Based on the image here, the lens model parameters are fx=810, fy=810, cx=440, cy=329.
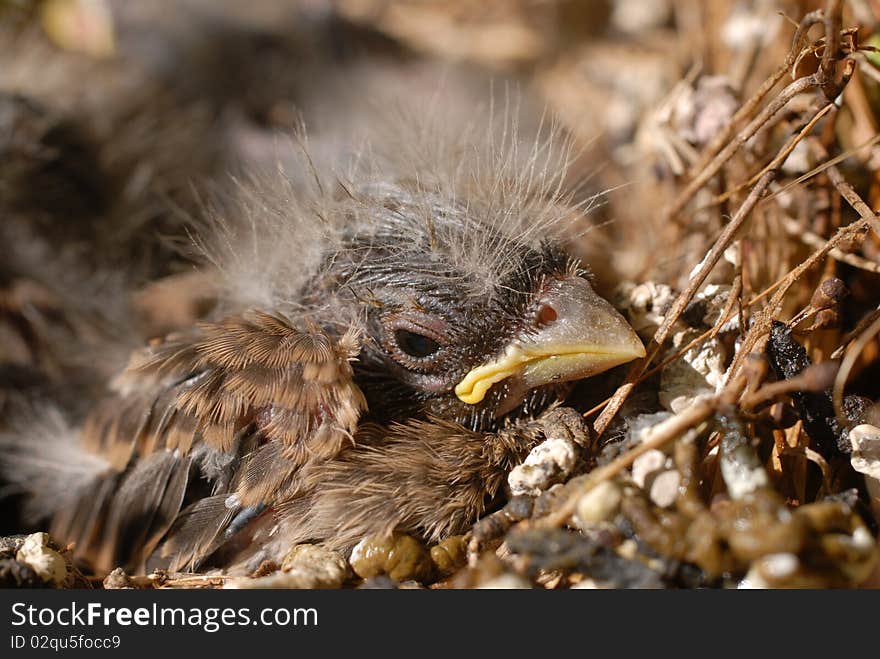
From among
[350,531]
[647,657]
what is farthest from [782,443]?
[350,531]

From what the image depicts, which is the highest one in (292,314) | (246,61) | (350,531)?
(246,61)

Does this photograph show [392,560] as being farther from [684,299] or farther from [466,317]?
[684,299]

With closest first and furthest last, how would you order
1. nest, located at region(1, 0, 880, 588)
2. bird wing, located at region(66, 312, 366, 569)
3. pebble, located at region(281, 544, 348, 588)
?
nest, located at region(1, 0, 880, 588), pebble, located at region(281, 544, 348, 588), bird wing, located at region(66, 312, 366, 569)

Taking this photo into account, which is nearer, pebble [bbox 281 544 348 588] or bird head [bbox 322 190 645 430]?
pebble [bbox 281 544 348 588]

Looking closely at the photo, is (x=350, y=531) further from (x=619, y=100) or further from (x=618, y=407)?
(x=619, y=100)

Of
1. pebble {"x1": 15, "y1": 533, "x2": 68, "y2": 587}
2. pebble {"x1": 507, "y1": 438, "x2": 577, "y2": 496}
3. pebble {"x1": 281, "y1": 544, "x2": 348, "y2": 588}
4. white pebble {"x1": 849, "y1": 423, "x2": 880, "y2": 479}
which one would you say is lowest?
pebble {"x1": 15, "y1": 533, "x2": 68, "y2": 587}

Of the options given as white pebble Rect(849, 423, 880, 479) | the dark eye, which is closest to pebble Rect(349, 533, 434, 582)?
the dark eye

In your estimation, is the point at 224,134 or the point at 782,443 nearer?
the point at 782,443

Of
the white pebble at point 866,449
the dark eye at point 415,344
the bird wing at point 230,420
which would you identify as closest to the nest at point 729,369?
the white pebble at point 866,449

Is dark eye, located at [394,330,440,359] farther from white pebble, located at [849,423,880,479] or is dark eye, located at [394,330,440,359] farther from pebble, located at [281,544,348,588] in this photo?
white pebble, located at [849,423,880,479]
